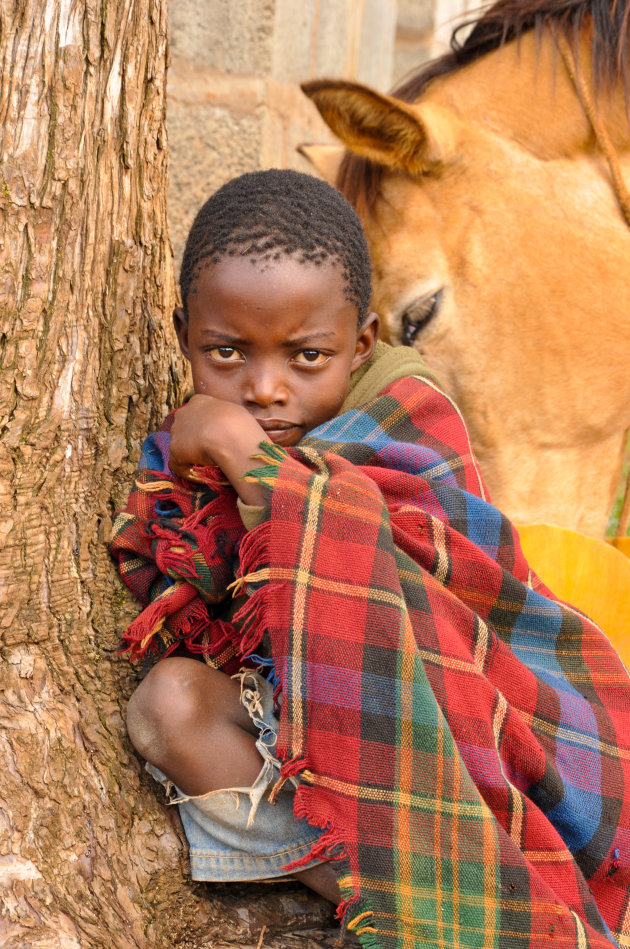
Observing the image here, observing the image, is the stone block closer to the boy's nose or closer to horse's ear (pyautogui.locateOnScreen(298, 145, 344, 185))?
horse's ear (pyautogui.locateOnScreen(298, 145, 344, 185))

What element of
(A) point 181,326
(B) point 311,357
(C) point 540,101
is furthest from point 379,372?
(C) point 540,101

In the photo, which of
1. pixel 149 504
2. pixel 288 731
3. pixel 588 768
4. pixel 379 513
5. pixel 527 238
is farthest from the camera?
pixel 527 238

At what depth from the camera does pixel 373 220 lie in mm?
2885

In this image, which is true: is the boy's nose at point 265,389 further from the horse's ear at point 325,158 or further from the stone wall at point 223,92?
the stone wall at point 223,92

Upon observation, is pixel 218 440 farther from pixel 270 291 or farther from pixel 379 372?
pixel 379 372

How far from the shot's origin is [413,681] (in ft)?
4.73

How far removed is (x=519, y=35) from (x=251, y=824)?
8.63ft

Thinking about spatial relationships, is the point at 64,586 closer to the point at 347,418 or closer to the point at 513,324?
the point at 347,418

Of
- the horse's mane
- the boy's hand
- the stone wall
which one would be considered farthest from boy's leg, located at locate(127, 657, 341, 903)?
the stone wall

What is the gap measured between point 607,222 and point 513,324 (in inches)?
18.3

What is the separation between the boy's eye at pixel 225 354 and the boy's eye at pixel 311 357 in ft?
0.40

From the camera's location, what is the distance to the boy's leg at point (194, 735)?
5.07ft

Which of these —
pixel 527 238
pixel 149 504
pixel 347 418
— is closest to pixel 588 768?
pixel 347 418

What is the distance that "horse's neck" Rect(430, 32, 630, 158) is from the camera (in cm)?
283
